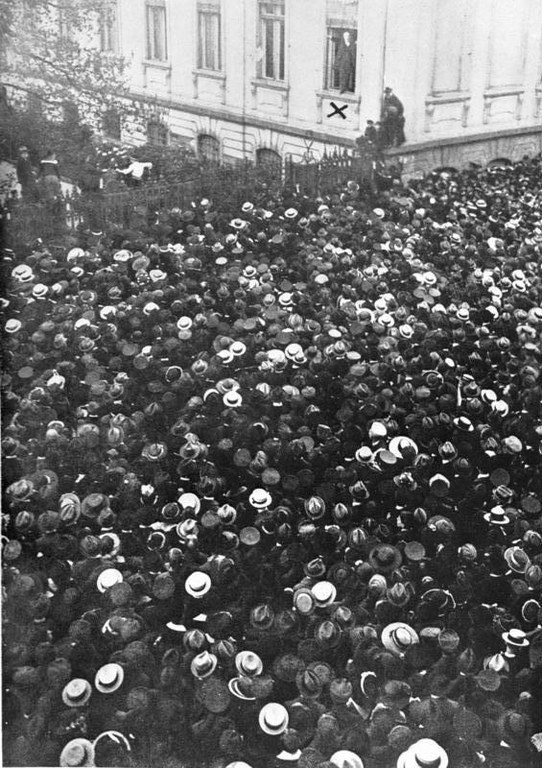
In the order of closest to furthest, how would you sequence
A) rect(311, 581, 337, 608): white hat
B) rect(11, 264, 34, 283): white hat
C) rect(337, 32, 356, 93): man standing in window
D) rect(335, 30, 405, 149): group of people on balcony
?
rect(311, 581, 337, 608): white hat
rect(11, 264, 34, 283): white hat
rect(337, 32, 356, 93): man standing in window
rect(335, 30, 405, 149): group of people on balcony

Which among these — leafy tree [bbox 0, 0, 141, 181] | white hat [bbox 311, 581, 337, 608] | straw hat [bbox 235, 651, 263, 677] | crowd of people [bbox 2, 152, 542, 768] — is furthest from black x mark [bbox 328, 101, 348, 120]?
straw hat [bbox 235, 651, 263, 677]

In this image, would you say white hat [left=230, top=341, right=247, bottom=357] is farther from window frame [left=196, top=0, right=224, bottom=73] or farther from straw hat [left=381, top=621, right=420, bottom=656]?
straw hat [left=381, top=621, right=420, bottom=656]

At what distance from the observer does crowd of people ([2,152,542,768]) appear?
2.59m

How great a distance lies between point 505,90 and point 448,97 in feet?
1.28

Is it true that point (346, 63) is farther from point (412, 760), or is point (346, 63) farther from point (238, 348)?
point (412, 760)

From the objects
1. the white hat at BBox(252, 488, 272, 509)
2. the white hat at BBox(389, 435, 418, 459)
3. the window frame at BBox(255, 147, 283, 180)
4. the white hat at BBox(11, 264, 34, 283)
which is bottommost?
the white hat at BBox(252, 488, 272, 509)

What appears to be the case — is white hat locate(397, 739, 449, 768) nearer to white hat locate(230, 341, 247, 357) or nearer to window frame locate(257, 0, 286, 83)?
white hat locate(230, 341, 247, 357)

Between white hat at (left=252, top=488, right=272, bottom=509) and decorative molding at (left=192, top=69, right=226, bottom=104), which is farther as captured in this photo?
decorative molding at (left=192, top=69, right=226, bottom=104)

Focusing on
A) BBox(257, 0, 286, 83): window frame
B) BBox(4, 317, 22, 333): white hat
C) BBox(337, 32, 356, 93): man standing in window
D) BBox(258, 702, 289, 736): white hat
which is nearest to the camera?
BBox(258, 702, 289, 736): white hat

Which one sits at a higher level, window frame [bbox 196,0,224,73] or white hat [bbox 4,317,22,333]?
window frame [bbox 196,0,224,73]

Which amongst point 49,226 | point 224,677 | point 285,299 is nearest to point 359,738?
point 224,677

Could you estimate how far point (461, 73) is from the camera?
A: 3914 millimetres

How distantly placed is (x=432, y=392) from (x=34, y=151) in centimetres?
223

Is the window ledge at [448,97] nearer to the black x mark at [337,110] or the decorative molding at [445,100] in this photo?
the decorative molding at [445,100]
